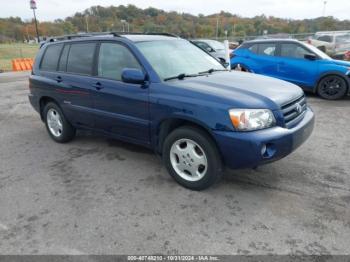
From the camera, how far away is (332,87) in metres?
8.14

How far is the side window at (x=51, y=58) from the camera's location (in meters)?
5.31

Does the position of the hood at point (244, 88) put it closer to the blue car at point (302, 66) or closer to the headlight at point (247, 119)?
the headlight at point (247, 119)

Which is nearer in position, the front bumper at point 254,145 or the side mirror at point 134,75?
the front bumper at point 254,145

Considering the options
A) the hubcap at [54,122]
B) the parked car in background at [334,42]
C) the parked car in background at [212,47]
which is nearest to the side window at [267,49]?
the parked car in background at [212,47]

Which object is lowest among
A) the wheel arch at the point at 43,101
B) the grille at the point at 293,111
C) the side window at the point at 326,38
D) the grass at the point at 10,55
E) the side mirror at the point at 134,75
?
the grass at the point at 10,55

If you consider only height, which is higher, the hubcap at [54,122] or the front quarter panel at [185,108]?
the front quarter panel at [185,108]

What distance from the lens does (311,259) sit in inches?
101

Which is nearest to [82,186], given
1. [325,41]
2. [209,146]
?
[209,146]

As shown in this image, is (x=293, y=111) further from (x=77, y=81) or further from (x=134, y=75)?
(x=77, y=81)

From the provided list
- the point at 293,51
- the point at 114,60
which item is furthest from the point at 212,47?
the point at 114,60

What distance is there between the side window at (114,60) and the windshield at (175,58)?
0.63ft

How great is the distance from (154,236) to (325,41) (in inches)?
791

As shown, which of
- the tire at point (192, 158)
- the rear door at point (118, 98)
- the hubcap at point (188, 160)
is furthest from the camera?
the rear door at point (118, 98)

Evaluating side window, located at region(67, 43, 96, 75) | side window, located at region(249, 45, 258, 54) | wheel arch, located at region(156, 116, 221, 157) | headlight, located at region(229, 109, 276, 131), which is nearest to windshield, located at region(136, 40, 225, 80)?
wheel arch, located at region(156, 116, 221, 157)
